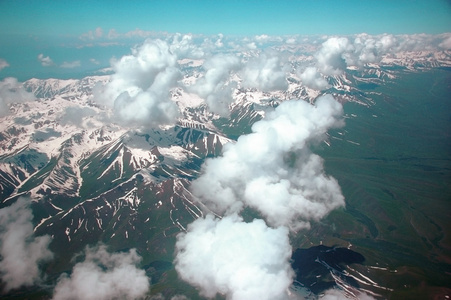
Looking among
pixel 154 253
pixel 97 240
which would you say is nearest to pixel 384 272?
pixel 154 253

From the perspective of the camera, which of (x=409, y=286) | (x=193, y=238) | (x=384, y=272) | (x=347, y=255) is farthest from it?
(x=193, y=238)

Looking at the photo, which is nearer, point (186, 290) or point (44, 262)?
point (186, 290)

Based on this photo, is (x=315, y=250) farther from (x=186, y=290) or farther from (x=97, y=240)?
(x=97, y=240)

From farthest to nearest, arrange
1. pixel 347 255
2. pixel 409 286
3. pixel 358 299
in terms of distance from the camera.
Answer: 1. pixel 347 255
2. pixel 409 286
3. pixel 358 299

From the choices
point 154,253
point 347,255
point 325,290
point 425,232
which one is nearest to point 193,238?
point 154,253

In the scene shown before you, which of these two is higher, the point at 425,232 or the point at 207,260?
the point at 207,260

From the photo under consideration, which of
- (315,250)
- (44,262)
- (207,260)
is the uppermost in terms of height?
(207,260)

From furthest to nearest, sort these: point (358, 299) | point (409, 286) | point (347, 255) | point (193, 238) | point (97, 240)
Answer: point (97, 240) → point (193, 238) → point (347, 255) → point (409, 286) → point (358, 299)

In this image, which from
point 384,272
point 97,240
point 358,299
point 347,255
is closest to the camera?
point 358,299

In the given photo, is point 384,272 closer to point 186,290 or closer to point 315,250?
point 315,250
